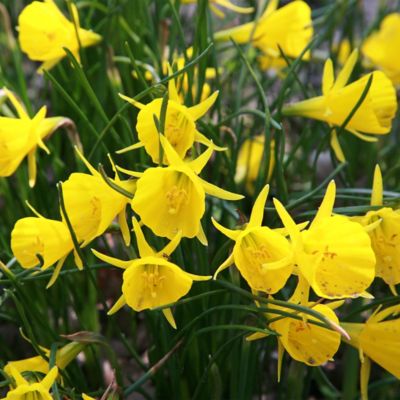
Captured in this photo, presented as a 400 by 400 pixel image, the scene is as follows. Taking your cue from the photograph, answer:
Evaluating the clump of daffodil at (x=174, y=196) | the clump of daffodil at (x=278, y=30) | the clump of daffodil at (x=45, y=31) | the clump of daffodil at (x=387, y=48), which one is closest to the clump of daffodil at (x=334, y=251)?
the clump of daffodil at (x=174, y=196)

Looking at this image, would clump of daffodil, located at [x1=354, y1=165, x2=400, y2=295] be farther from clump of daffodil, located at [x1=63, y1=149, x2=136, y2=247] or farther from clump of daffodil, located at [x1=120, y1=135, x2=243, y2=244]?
clump of daffodil, located at [x1=63, y1=149, x2=136, y2=247]

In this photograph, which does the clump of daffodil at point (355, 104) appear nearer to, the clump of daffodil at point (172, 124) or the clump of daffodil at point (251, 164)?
the clump of daffodil at point (172, 124)

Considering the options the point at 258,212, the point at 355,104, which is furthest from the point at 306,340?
the point at 355,104

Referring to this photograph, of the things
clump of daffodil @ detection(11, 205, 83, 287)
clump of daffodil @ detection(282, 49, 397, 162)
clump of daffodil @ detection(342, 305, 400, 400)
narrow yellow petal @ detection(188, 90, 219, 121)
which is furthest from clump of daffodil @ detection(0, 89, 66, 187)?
clump of daffodil @ detection(342, 305, 400, 400)

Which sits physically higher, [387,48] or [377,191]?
[377,191]

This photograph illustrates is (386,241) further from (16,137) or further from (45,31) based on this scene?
(45,31)
